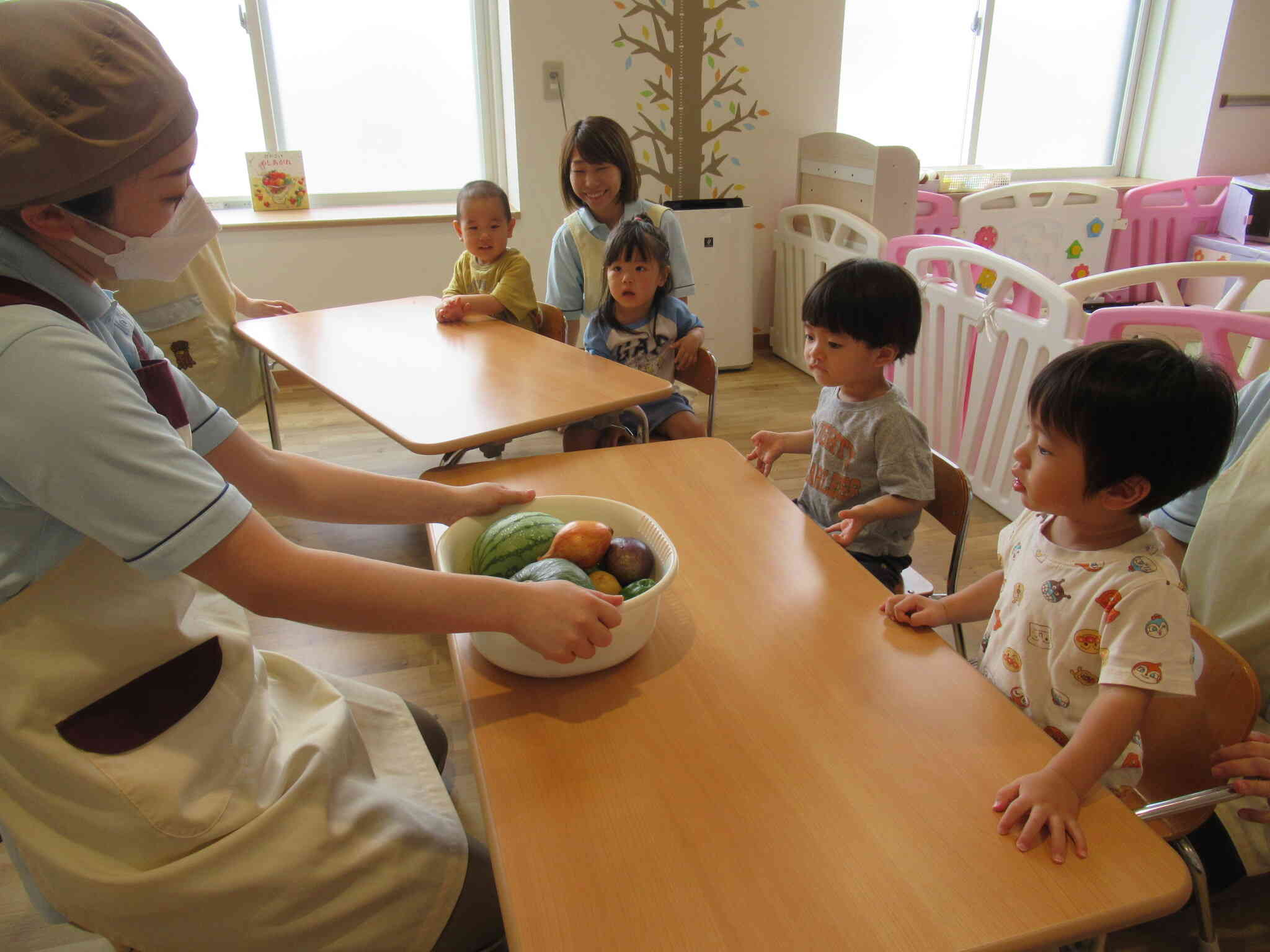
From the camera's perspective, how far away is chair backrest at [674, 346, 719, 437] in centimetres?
238

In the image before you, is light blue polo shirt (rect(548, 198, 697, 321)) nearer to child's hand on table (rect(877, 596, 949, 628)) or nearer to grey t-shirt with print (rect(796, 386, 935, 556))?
grey t-shirt with print (rect(796, 386, 935, 556))

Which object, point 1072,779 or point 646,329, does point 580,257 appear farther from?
point 1072,779

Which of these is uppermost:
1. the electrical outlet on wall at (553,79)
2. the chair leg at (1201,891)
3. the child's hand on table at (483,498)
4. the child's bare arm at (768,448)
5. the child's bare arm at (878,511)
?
the electrical outlet on wall at (553,79)

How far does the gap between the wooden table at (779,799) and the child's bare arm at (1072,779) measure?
0.05 feet

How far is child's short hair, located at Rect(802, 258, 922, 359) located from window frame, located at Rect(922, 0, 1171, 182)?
11.4ft

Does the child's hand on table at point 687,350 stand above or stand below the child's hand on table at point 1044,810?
below

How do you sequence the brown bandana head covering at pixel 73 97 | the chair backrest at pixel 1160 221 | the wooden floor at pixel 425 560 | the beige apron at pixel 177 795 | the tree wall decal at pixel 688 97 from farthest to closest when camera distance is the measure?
the chair backrest at pixel 1160 221, the tree wall decal at pixel 688 97, the wooden floor at pixel 425 560, the beige apron at pixel 177 795, the brown bandana head covering at pixel 73 97

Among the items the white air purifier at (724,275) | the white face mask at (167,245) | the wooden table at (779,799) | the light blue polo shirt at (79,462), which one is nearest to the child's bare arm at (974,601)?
the wooden table at (779,799)

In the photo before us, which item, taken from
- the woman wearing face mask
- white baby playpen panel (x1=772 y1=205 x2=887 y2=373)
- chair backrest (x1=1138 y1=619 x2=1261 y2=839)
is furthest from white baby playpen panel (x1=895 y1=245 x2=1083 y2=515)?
the woman wearing face mask

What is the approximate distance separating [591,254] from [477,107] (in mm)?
1968

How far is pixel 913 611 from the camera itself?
3.45 feet

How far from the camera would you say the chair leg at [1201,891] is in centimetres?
98

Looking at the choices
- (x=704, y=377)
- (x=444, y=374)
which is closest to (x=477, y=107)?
(x=704, y=377)

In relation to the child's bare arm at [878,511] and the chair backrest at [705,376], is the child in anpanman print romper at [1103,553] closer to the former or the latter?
the child's bare arm at [878,511]
